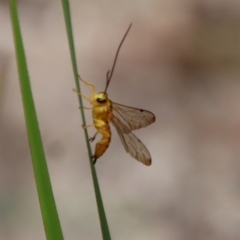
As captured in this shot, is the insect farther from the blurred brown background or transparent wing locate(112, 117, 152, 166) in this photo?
the blurred brown background

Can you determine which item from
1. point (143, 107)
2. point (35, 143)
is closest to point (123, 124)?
point (35, 143)

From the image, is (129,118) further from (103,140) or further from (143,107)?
(143,107)

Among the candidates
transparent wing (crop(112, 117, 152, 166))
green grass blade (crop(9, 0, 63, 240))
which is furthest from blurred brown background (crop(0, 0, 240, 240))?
green grass blade (crop(9, 0, 63, 240))

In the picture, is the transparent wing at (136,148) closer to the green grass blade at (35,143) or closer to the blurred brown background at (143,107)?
the green grass blade at (35,143)

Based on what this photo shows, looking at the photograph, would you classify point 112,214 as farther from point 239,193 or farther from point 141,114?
point 141,114

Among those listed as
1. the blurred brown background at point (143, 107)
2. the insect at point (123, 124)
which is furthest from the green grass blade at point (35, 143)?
the blurred brown background at point (143, 107)
